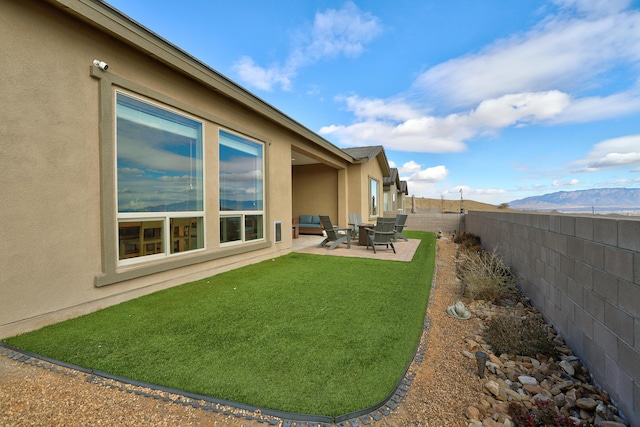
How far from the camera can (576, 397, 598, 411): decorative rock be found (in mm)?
2123

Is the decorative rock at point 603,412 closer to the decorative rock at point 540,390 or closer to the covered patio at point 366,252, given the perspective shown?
the decorative rock at point 540,390

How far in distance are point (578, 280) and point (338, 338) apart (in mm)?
2623

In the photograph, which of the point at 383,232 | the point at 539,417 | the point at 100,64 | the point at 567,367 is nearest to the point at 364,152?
the point at 383,232

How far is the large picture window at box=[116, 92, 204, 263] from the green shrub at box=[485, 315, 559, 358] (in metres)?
4.81

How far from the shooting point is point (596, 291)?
101 inches

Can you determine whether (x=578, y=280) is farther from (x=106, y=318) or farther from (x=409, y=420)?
(x=106, y=318)

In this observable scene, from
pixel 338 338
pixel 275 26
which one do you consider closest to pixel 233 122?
pixel 338 338

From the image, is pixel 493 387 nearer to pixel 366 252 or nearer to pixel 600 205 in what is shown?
pixel 600 205

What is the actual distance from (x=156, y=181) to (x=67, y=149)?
1.17 m

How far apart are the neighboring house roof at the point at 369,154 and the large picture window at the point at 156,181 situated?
9524 millimetres

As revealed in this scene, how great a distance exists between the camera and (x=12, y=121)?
114 inches

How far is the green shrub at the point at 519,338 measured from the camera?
304cm

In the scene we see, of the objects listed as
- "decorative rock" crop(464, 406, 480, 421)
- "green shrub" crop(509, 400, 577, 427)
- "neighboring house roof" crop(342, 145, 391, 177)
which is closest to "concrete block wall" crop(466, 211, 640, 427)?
"green shrub" crop(509, 400, 577, 427)

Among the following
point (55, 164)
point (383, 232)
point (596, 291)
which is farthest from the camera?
point (383, 232)
